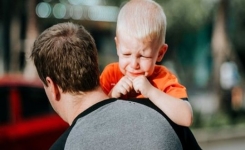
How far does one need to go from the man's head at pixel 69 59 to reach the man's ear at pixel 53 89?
0.5 inches

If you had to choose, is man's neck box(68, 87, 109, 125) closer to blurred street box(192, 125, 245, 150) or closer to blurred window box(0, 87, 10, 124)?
blurred window box(0, 87, 10, 124)

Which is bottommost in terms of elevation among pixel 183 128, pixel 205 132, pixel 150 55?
pixel 205 132

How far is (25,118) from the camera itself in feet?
28.7

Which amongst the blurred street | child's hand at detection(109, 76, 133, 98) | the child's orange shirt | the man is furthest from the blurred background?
the man

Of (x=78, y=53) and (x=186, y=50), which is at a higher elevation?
(x=78, y=53)

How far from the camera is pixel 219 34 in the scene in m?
18.9

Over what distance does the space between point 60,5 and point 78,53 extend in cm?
1608

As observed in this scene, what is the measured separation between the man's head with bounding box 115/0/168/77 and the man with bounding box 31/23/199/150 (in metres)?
0.16

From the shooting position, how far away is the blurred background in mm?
16266

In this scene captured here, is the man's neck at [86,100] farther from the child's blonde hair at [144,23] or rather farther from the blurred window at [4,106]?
the blurred window at [4,106]

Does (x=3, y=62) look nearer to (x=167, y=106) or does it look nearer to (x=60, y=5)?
(x=60, y=5)

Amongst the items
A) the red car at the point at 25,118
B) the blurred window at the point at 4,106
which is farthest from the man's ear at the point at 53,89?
the blurred window at the point at 4,106

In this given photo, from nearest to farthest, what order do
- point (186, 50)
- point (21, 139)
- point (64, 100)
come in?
point (64, 100), point (21, 139), point (186, 50)

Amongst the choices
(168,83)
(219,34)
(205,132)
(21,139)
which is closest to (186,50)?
(219,34)
